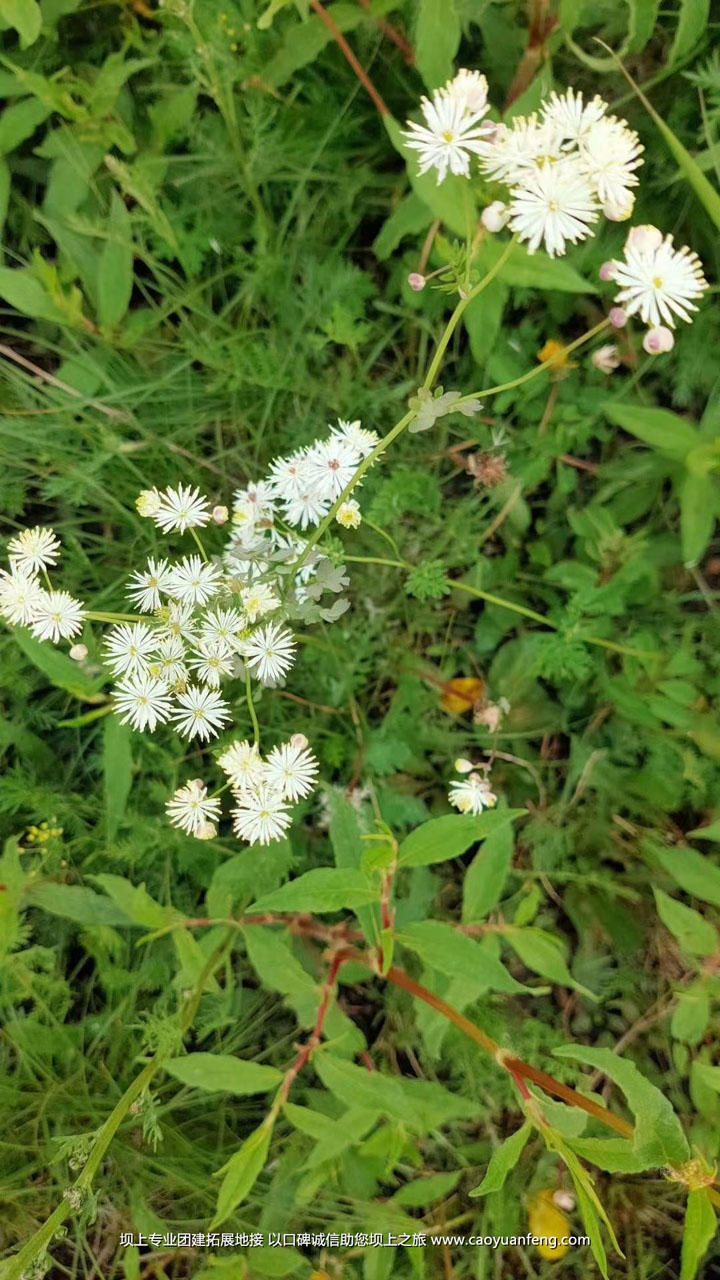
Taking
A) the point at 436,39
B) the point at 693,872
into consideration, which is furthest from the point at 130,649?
the point at 436,39

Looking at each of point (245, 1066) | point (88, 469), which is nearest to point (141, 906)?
point (245, 1066)

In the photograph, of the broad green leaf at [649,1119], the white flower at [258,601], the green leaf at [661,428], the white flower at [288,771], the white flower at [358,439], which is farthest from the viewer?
the green leaf at [661,428]

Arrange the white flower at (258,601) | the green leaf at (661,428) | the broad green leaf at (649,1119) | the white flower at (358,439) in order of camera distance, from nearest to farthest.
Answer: the broad green leaf at (649,1119) → the white flower at (258,601) → the white flower at (358,439) → the green leaf at (661,428)

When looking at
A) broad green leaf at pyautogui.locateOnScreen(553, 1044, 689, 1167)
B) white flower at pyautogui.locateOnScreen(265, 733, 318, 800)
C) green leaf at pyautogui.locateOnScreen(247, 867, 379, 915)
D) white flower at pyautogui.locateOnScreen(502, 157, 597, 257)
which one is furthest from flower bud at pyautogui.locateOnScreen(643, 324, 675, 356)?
broad green leaf at pyautogui.locateOnScreen(553, 1044, 689, 1167)

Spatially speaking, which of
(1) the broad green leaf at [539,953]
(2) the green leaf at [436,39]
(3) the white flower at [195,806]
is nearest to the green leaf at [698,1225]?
(1) the broad green leaf at [539,953]

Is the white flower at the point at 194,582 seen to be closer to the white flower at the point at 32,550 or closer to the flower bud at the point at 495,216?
the white flower at the point at 32,550

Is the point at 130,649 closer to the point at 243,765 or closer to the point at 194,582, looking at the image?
the point at 194,582

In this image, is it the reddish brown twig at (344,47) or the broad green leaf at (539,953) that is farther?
the reddish brown twig at (344,47)
